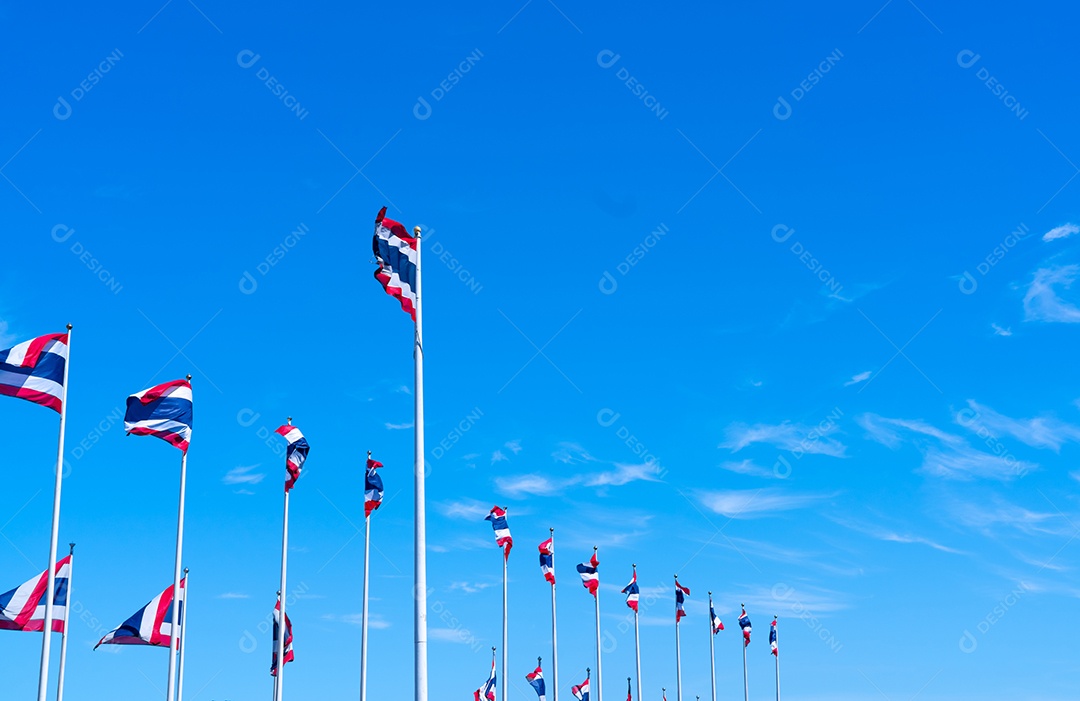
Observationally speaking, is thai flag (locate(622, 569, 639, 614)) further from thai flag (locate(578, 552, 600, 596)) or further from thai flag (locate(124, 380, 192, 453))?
thai flag (locate(124, 380, 192, 453))

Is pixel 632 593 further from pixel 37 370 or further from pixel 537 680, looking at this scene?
pixel 37 370

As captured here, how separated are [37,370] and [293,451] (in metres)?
10.1

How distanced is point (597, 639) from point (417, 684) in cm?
3943

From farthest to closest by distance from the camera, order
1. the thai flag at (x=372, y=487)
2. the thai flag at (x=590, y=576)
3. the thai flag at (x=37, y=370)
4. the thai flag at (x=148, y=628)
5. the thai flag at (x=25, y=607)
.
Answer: the thai flag at (x=590, y=576) < the thai flag at (x=372, y=487) < the thai flag at (x=148, y=628) < the thai flag at (x=25, y=607) < the thai flag at (x=37, y=370)

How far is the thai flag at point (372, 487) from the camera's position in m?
38.1

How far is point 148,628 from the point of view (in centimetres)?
3406

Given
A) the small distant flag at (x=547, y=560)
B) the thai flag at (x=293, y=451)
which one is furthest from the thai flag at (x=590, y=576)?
the thai flag at (x=293, y=451)

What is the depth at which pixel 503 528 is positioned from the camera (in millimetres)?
50062

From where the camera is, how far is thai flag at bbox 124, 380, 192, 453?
30.2 metres

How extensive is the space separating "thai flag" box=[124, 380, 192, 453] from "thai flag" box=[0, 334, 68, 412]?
245cm

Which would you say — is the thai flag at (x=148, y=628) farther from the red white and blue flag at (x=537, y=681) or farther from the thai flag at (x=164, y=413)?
the red white and blue flag at (x=537, y=681)

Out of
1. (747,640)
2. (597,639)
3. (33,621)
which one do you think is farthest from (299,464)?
(747,640)

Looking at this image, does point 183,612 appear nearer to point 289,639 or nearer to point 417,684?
point 289,639

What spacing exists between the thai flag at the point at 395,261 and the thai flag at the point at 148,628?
16848 millimetres
